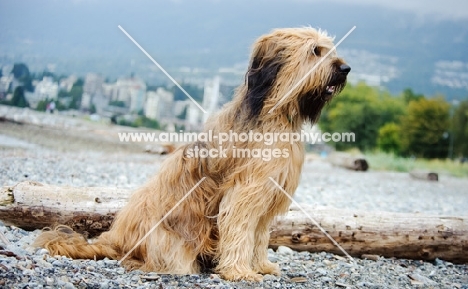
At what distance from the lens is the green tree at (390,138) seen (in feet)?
79.8

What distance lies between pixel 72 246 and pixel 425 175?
13.3m

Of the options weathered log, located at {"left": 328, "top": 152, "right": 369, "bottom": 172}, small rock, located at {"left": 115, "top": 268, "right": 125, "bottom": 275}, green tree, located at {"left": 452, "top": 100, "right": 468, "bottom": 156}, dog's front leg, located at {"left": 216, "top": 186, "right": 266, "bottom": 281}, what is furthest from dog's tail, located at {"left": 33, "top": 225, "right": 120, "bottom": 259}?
green tree, located at {"left": 452, "top": 100, "right": 468, "bottom": 156}

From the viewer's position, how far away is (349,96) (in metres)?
33.4

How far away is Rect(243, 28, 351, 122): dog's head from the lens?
452 cm

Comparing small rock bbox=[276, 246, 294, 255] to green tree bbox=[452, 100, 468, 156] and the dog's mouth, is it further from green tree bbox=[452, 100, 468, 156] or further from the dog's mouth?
green tree bbox=[452, 100, 468, 156]

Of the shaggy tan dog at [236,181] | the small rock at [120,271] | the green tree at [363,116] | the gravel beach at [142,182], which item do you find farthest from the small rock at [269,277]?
the green tree at [363,116]

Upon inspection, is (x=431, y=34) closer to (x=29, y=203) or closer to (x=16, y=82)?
(x=16, y=82)

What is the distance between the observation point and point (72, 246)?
15.8 feet

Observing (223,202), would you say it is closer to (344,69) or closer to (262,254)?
(262,254)

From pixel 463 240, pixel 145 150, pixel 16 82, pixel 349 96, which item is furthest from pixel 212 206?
pixel 349 96

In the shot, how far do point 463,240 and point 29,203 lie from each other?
184 inches

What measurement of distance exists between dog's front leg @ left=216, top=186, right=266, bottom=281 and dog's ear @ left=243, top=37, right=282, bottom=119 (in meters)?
0.70

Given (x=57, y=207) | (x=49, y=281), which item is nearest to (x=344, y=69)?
(x=49, y=281)

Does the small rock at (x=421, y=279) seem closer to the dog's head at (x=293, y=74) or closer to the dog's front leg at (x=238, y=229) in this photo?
the dog's front leg at (x=238, y=229)
